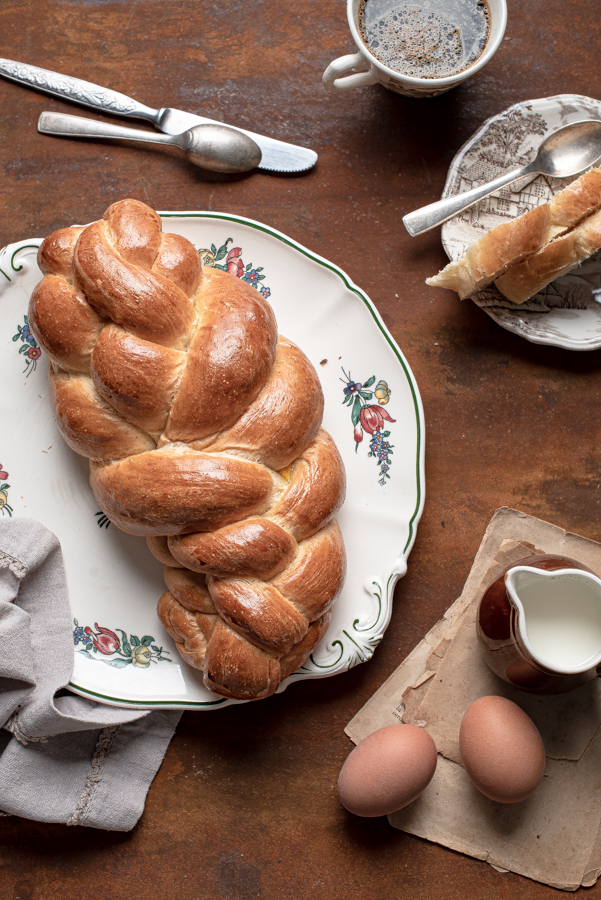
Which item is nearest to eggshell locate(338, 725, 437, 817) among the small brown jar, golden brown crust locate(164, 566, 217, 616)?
the small brown jar

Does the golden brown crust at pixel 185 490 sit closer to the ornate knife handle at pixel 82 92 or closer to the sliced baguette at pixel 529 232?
the sliced baguette at pixel 529 232

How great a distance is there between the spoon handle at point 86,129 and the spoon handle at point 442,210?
718 mm

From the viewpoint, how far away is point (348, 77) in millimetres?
1674

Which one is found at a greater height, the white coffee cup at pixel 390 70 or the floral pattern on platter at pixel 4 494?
the white coffee cup at pixel 390 70

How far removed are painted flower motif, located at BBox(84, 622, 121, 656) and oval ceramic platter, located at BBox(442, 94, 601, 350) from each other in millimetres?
1357

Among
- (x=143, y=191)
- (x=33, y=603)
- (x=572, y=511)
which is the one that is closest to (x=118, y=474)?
(x=33, y=603)

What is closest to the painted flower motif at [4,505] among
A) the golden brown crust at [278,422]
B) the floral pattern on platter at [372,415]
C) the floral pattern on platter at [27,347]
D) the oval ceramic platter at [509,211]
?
the floral pattern on platter at [27,347]

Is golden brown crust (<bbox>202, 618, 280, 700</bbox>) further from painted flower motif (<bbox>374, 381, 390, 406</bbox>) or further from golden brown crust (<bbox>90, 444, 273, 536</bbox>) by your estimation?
painted flower motif (<bbox>374, 381, 390, 406</bbox>)

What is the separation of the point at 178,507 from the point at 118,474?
173mm

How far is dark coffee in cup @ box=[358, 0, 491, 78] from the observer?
5.40 feet

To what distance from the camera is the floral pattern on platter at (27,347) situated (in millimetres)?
1651

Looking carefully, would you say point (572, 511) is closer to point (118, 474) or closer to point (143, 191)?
point (118, 474)

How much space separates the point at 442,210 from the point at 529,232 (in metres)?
0.24

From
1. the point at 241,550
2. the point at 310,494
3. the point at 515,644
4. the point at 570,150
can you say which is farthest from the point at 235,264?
the point at 515,644
